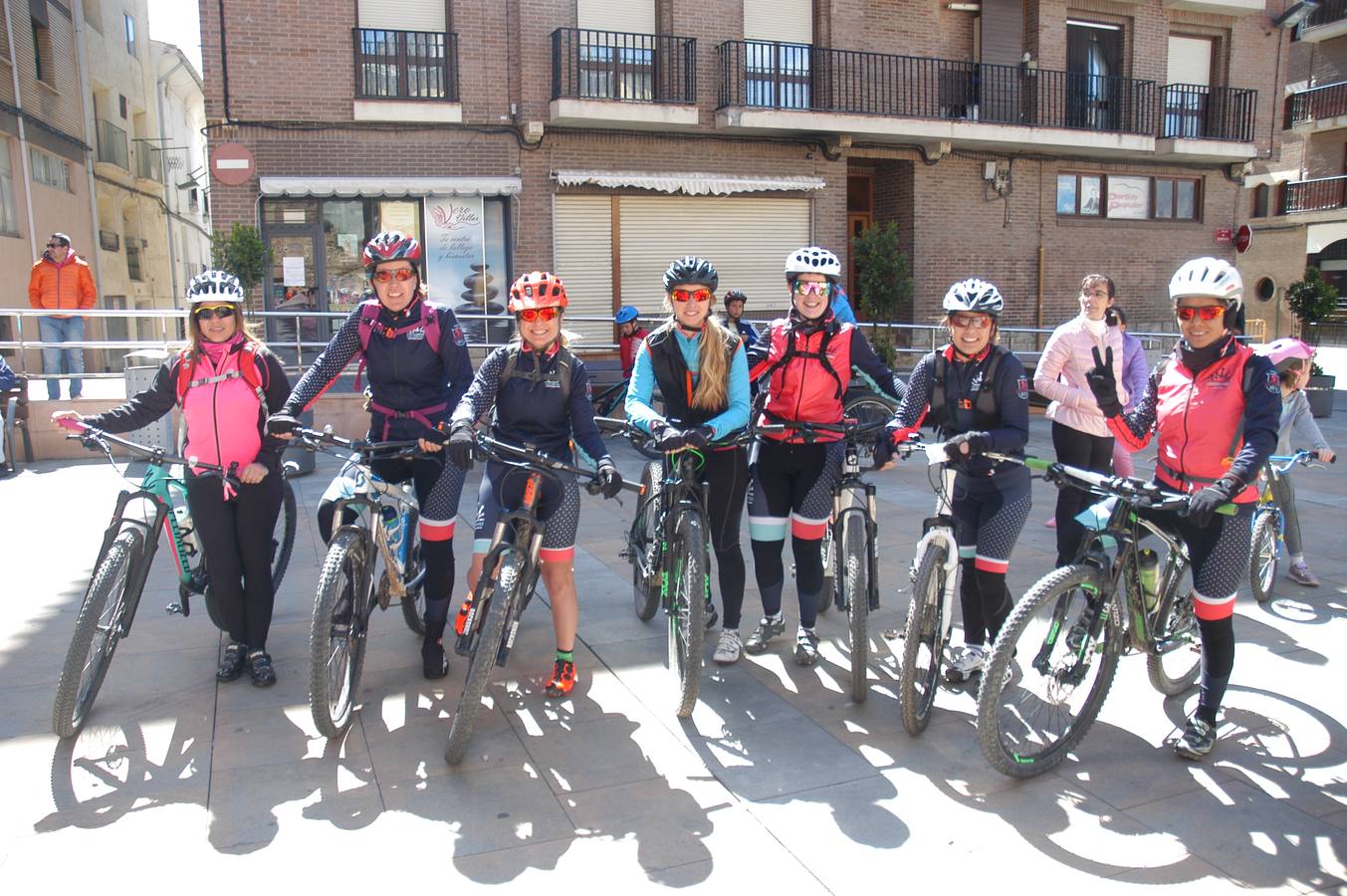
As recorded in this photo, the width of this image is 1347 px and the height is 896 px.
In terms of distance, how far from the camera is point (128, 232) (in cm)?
2828

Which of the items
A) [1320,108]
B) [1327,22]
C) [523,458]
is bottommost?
[523,458]

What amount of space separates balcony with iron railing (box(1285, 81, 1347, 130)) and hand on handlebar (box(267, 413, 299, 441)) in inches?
1437

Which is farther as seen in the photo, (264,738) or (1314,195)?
(1314,195)

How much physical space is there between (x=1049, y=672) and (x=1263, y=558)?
2946 millimetres

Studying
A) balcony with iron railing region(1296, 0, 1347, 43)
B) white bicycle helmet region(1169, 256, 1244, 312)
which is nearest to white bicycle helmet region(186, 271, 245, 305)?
white bicycle helmet region(1169, 256, 1244, 312)

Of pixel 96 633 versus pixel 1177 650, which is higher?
pixel 96 633

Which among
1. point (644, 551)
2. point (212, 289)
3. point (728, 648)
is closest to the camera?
point (212, 289)

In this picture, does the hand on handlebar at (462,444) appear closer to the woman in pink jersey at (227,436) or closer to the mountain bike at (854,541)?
the woman in pink jersey at (227,436)

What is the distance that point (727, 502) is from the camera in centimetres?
491

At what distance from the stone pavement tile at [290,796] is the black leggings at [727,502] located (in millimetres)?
1817

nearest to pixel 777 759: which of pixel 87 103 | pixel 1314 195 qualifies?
pixel 87 103

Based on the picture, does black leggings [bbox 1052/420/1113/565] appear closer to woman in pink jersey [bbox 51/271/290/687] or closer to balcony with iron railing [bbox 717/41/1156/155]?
woman in pink jersey [bbox 51/271/290/687]

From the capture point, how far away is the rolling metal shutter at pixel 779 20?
17.9 m

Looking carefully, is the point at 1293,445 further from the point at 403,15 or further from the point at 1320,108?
the point at 1320,108
